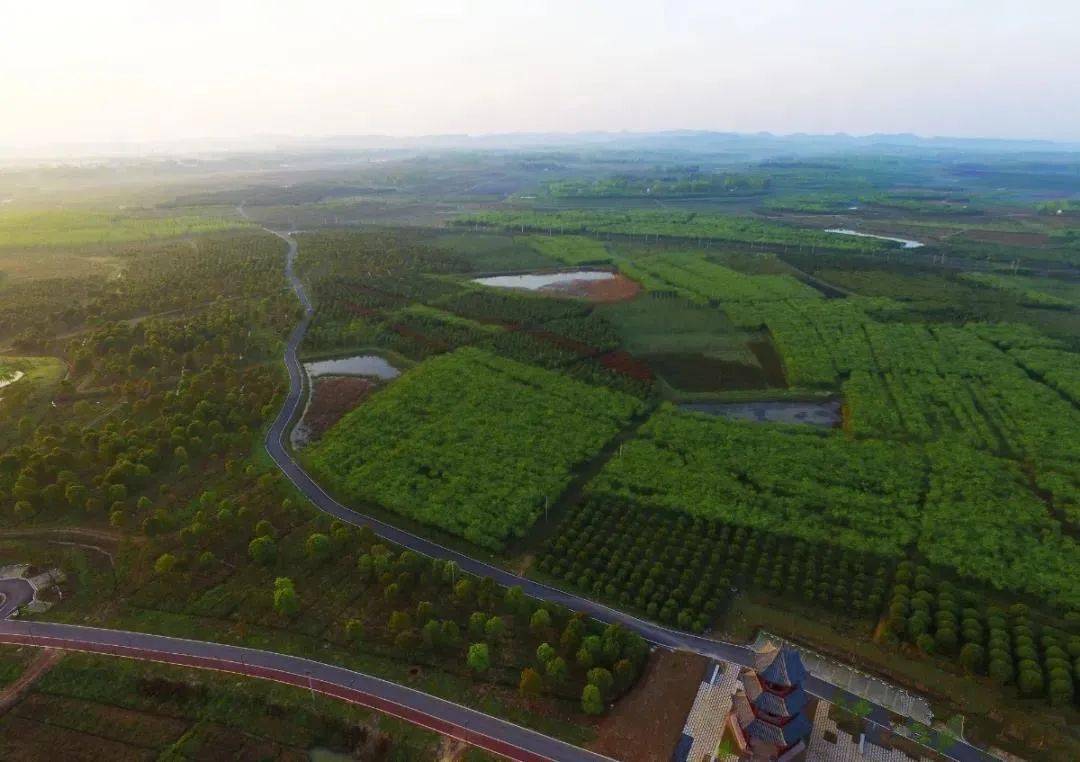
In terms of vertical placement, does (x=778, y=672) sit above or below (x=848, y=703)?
above

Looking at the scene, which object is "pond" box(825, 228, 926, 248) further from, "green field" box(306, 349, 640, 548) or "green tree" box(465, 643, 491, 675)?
"green tree" box(465, 643, 491, 675)

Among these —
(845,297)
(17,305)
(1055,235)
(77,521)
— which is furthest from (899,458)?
(1055,235)

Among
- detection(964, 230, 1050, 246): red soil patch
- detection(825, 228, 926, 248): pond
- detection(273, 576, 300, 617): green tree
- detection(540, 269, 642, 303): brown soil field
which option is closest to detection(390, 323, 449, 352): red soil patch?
detection(540, 269, 642, 303): brown soil field

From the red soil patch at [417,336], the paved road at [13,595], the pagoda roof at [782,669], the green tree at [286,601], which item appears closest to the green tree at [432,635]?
the green tree at [286,601]

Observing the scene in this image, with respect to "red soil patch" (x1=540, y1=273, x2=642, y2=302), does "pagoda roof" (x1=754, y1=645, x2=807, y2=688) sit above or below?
below

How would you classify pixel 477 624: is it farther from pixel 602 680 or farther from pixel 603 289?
pixel 603 289

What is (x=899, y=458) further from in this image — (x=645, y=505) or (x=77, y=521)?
(x=77, y=521)

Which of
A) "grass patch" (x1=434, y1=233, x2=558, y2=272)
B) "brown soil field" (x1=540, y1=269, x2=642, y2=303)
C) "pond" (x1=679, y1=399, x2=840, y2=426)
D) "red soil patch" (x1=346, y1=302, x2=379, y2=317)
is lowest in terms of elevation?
"pond" (x1=679, y1=399, x2=840, y2=426)
